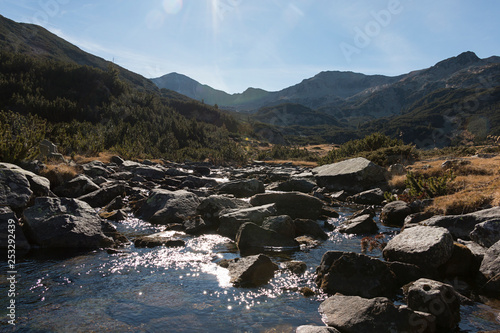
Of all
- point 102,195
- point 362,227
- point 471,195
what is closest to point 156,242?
point 102,195

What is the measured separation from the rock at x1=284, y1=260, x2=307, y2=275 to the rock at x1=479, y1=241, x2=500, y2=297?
3839 mm

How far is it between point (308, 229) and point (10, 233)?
9367 mm

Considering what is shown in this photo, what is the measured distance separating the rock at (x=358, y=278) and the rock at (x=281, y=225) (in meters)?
3.13

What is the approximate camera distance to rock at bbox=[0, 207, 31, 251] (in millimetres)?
7863

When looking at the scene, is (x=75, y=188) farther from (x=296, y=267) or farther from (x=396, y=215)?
(x=396, y=215)

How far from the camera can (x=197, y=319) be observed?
204 inches

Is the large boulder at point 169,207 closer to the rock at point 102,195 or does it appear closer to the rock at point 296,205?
the rock at point 102,195

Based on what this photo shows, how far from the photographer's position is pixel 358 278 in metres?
6.19

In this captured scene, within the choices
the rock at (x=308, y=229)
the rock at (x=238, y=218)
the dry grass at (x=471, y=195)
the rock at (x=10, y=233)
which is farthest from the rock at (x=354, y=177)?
the rock at (x=10, y=233)

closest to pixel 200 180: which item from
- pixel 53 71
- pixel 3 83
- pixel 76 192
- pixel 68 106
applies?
pixel 76 192

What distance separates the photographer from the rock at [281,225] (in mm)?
9688

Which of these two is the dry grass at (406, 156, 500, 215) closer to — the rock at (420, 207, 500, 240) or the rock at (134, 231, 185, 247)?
the rock at (420, 207, 500, 240)

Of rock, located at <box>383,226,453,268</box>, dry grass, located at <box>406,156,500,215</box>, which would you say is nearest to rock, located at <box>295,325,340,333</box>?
rock, located at <box>383,226,453,268</box>

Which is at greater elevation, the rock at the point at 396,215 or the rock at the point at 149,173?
the rock at the point at 396,215
